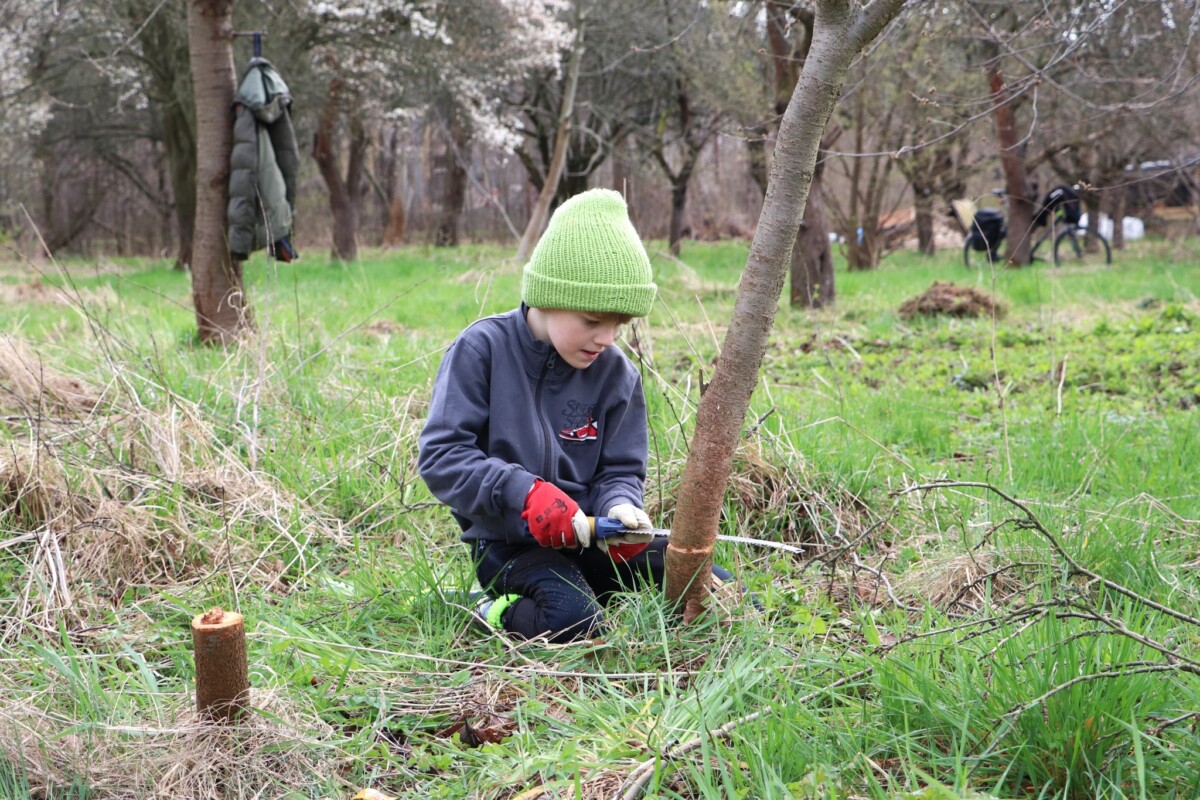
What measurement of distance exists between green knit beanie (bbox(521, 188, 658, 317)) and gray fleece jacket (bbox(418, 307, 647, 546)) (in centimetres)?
21

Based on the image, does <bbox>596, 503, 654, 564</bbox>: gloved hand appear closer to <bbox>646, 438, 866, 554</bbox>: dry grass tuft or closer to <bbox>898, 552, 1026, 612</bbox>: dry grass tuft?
<bbox>646, 438, 866, 554</bbox>: dry grass tuft

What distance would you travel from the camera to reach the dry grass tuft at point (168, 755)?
5.74 ft

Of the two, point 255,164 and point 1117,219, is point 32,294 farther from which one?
point 1117,219

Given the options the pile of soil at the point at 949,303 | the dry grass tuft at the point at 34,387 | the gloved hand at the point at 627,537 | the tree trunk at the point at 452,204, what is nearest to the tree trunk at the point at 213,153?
the dry grass tuft at the point at 34,387

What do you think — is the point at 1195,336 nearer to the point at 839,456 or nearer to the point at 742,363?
the point at 839,456

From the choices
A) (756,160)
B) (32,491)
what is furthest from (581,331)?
(756,160)

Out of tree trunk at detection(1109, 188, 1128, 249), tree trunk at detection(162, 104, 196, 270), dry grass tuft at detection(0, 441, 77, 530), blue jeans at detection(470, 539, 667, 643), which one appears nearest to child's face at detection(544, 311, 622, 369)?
blue jeans at detection(470, 539, 667, 643)

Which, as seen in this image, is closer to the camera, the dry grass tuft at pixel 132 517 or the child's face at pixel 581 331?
the child's face at pixel 581 331

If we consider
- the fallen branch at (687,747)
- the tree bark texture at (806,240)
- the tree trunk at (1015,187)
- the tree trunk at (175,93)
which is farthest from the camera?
the tree trunk at (175,93)

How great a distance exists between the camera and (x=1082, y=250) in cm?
1492

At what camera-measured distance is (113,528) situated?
2.84 meters

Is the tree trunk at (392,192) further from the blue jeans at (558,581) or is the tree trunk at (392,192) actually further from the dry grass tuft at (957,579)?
the dry grass tuft at (957,579)

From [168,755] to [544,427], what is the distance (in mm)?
1178

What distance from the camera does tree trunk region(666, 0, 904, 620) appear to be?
1.95 meters
